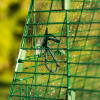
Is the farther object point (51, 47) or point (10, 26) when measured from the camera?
point (10, 26)

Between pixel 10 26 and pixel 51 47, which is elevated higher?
pixel 10 26

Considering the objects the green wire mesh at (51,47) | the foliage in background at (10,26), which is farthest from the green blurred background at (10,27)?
the green wire mesh at (51,47)

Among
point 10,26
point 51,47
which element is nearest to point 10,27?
point 10,26

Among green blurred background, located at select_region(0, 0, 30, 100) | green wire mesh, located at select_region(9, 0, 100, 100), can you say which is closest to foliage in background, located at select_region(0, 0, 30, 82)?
green blurred background, located at select_region(0, 0, 30, 100)

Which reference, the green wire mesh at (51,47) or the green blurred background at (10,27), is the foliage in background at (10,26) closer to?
the green blurred background at (10,27)

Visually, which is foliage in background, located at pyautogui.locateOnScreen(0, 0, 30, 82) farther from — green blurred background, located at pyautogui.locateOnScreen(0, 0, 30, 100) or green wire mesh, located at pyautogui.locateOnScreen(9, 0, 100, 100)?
green wire mesh, located at pyautogui.locateOnScreen(9, 0, 100, 100)

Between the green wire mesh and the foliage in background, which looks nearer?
the green wire mesh

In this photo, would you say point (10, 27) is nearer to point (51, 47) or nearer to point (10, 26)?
point (10, 26)

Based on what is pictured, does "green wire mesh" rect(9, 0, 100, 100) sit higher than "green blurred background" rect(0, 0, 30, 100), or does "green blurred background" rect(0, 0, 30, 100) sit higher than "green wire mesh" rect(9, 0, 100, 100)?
"green blurred background" rect(0, 0, 30, 100)

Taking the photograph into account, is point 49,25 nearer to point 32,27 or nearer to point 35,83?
point 32,27
